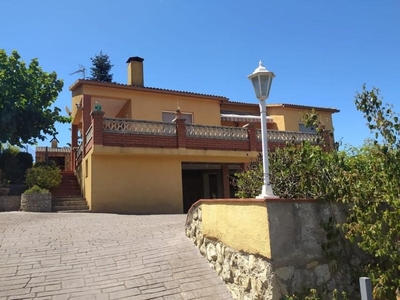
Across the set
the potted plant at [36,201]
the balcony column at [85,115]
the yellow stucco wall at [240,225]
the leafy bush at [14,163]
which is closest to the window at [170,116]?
the balcony column at [85,115]

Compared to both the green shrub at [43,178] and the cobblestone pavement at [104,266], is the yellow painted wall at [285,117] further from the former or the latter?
the cobblestone pavement at [104,266]

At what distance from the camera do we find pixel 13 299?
623 cm

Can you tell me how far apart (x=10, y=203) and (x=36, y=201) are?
179cm

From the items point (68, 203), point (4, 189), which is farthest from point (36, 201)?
point (4, 189)

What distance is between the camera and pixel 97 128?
17.5 metres

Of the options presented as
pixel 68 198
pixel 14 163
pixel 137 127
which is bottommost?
pixel 68 198

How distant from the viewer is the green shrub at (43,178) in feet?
62.8

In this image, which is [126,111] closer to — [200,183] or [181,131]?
[181,131]

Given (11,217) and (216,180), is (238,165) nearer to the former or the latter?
(216,180)

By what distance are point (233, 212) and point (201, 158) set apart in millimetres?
13449

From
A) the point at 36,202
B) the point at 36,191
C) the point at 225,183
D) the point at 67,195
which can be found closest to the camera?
the point at 36,202

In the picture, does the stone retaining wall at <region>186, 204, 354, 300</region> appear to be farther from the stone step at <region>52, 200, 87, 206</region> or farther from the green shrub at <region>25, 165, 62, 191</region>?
the green shrub at <region>25, 165, 62, 191</region>

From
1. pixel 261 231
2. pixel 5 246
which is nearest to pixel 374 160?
pixel 261 231

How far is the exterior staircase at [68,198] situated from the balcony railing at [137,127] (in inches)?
165
